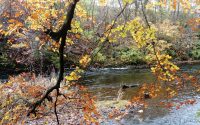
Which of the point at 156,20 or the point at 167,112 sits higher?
the point at 156,20

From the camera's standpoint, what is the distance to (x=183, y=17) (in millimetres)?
42344

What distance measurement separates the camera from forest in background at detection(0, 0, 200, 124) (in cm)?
449

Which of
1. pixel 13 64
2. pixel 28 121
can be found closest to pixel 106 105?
pixel 28 121

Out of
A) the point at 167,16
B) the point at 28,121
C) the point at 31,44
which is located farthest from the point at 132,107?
the point at 167,16

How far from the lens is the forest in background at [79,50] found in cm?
449

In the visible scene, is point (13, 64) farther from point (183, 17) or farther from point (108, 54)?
point (183, 17)

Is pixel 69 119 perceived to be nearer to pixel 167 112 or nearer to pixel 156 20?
pixel 167 112

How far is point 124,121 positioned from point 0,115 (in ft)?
14.2

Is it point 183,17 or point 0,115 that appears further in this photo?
point 183,17

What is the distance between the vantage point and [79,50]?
Answer: 73.9 ft

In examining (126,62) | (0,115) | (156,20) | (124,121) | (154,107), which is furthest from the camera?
(156,20)

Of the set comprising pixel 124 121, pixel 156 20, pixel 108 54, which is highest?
pixel 156 20

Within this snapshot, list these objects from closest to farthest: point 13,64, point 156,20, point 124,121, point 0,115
A: point 0,115
point 124,121
point 13,64
point 156,20

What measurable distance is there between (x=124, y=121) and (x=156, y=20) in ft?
101
